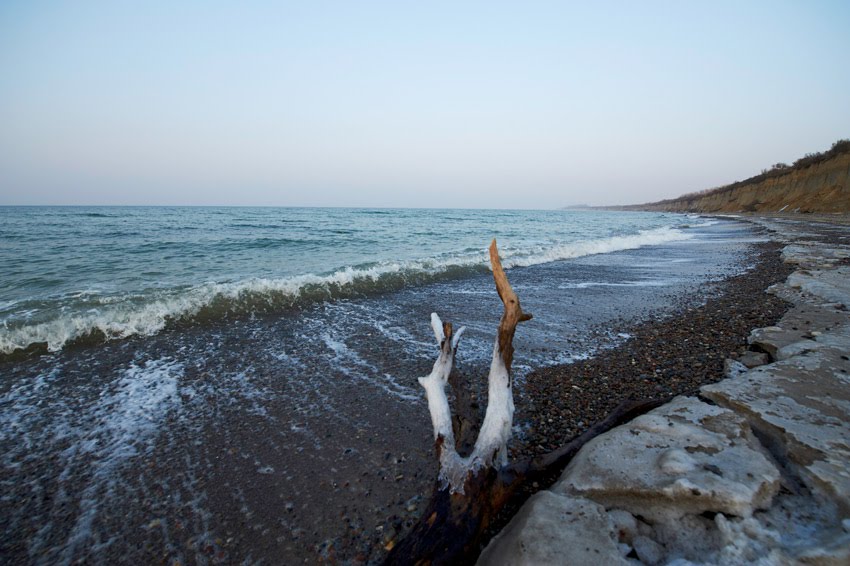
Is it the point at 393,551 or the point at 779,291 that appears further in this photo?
the point at 779,291

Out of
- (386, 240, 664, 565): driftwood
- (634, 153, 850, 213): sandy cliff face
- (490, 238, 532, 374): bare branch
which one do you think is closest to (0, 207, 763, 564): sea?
(386, 240, 664, 565): driftwood

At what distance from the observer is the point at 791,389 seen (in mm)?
2982

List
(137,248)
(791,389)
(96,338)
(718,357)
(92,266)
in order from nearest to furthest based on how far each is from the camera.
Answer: (791,389)
(718,357)
(96,338)
(92,266)
(137,248)

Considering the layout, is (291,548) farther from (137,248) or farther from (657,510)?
(137,248)

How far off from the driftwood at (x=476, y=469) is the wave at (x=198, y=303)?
5.73 meters

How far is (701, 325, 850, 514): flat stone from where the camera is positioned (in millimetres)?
2037

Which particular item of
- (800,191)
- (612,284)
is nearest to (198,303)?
(612,284)

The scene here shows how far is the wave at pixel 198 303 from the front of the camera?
5.79 m

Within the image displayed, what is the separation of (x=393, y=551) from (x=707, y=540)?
5.10ft

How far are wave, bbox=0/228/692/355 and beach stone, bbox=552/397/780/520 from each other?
6834mm

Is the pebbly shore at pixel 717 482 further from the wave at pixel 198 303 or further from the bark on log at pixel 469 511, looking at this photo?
the wave at pixel 198 303

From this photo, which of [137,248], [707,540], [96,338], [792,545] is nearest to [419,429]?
[707,540]

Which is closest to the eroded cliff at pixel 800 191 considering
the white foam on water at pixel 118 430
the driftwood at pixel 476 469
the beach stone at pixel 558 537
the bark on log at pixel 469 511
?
the driftwood at pixel 476 469

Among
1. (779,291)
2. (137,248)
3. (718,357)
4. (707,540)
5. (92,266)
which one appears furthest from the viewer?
(137,248)
